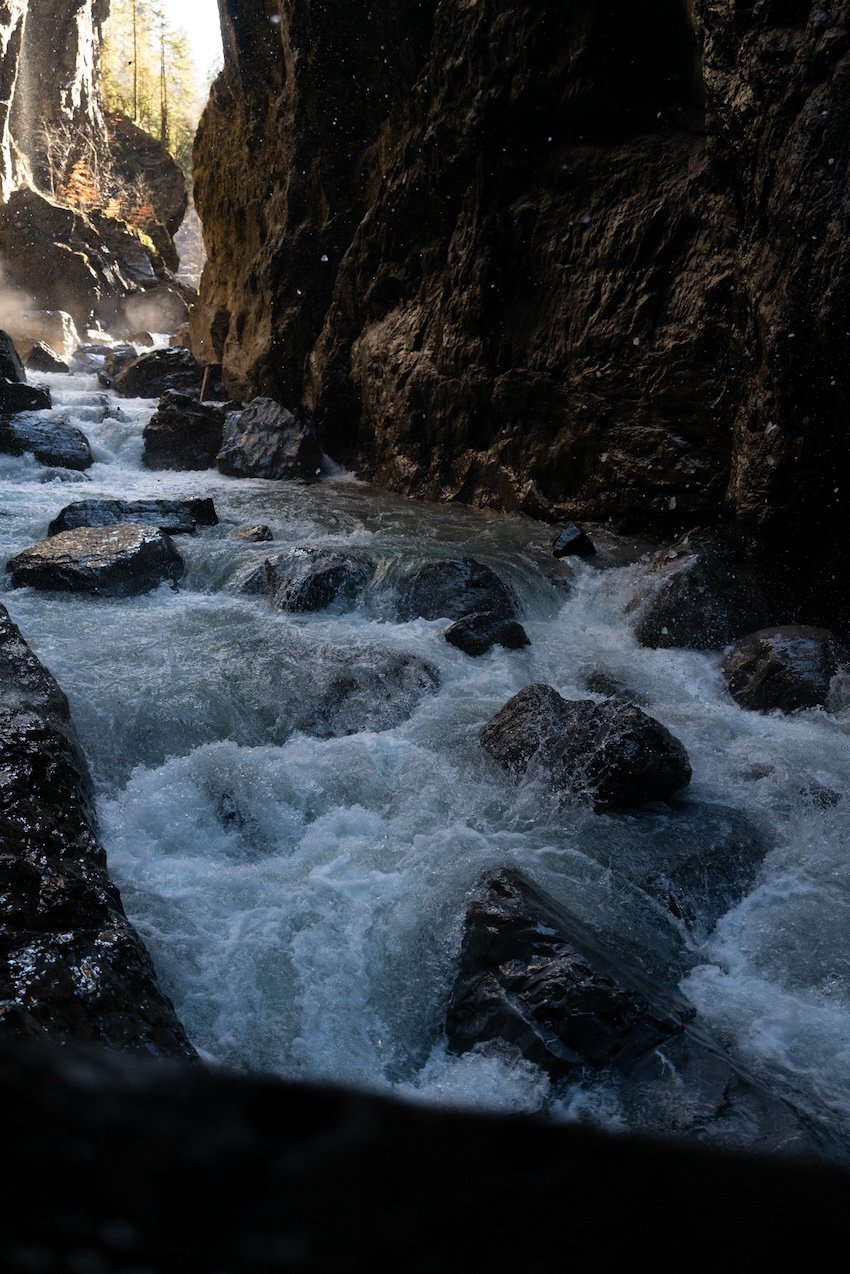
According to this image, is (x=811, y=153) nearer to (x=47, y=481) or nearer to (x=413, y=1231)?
(x=413, y=1231)

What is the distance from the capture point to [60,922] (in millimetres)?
2594

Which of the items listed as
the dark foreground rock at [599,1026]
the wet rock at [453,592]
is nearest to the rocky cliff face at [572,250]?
the wet rock at [453,592]

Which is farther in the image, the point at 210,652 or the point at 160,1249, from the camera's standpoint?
the point at 210,652

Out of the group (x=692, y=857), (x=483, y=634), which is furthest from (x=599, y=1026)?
(x=483, y=634)

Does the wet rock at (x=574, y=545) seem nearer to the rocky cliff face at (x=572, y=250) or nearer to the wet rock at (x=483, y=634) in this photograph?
the rocky cliff face at (x=572, y=250)

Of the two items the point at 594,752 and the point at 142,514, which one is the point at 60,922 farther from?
the point at 142,514

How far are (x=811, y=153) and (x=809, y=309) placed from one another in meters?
1.10

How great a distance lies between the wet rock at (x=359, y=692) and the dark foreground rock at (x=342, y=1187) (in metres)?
5.03

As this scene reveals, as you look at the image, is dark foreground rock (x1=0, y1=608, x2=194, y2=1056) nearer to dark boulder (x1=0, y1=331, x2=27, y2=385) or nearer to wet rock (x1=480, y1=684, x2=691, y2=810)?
wet rock (x1=480, y1=684, x2=691, y2=810)

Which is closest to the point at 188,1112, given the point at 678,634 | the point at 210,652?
the point at 210,652

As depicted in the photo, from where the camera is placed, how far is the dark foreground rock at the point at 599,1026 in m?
2.68

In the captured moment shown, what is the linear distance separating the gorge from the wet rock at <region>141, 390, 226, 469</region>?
0.07m

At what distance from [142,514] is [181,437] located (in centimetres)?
504

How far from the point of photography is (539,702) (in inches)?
204
